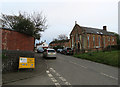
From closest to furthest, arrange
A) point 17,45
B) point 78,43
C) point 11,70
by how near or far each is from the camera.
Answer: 1. point 11,70
2. point 17,45
3. point 78,43

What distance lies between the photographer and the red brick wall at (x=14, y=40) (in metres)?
12.9

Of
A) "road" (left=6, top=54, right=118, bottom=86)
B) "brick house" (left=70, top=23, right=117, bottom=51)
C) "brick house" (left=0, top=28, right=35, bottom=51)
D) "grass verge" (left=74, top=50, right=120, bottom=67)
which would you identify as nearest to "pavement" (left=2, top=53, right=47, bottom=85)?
"road" (left=6, top=54, right=118, bottom=86)

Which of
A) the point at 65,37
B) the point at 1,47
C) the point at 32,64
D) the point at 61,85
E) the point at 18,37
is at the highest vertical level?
the point at 65,37

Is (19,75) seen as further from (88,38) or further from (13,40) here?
(88,38)

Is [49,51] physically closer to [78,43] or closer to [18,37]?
[18,37]

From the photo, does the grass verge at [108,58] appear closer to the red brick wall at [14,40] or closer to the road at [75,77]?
the road at [75,77]

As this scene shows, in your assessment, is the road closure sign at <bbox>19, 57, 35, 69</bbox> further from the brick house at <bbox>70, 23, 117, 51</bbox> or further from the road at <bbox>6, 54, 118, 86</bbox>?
the brick house at <bbox>70, 23, 117, 51</bbox>

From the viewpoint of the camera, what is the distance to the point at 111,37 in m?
39.3

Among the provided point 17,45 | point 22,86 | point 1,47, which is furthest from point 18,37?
point 22,86

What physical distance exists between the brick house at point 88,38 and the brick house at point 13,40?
1962 centimetres

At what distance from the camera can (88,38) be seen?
106ft

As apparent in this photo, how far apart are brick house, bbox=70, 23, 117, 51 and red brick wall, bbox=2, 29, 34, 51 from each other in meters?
19.4

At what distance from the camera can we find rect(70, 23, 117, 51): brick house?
3229 centimetres

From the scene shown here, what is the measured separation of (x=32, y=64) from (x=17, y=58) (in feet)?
4.38
